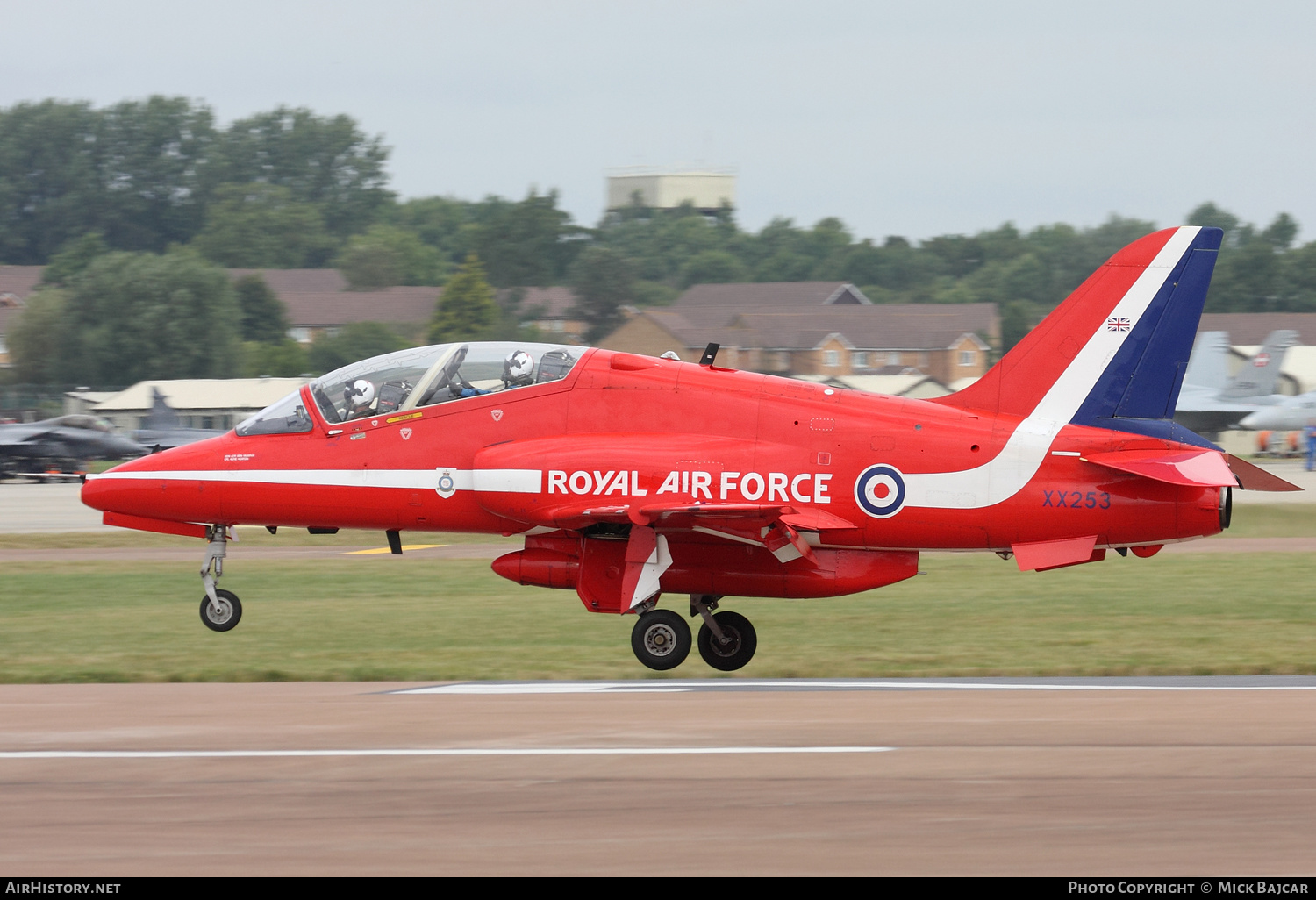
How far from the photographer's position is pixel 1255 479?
507 inches

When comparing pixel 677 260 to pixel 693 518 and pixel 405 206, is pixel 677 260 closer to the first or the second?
pixel 405 206

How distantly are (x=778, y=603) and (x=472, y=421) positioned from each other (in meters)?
5.94

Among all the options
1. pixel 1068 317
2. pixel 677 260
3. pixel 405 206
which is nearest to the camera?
pixel 1068 317

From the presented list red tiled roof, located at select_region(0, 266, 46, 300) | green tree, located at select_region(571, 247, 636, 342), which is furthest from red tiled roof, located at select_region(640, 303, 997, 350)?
red tiled roof, located at select_region(0, 266, 46, 300)

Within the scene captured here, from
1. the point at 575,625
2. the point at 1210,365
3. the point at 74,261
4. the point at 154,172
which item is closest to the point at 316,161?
the point at 154,172

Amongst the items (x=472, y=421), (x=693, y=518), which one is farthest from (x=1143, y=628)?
(x=472, y=421)

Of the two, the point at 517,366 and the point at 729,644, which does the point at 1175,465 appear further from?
the point at 517,366

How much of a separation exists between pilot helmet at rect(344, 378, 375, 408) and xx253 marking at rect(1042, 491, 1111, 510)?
20.1 feet

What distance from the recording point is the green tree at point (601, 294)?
94.7 m

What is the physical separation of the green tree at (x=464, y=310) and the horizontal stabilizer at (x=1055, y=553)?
7676 cm

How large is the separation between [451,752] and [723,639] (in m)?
5.16

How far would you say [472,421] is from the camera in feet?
43.9

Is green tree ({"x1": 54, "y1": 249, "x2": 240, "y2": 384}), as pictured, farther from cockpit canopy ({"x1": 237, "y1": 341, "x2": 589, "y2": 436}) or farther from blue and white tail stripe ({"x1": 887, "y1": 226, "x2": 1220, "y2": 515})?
blue and white tail stripe ({"x1": 887, "y1": 226, "x2": 1220, "y2": 515})

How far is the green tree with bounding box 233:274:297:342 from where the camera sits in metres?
91.7
